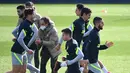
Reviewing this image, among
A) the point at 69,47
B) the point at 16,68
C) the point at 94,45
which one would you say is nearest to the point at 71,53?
the point at 69,47

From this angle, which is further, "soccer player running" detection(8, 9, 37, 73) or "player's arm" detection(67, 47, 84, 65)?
"soccer player running" detection(8, 9, 37, 73)

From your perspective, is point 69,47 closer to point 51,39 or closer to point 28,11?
point 28,11

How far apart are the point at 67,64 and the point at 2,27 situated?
16106 millimetres

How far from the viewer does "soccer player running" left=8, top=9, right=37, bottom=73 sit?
9672 mm

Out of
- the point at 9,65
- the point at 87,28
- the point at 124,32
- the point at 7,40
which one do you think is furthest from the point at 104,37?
the point at 87,28

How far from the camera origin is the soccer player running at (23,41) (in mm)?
9672

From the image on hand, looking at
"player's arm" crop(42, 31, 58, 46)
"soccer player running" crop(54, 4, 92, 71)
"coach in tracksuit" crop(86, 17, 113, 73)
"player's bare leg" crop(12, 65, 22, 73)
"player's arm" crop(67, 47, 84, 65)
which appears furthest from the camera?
"player's arm" crop(42, 31, 58, 46)

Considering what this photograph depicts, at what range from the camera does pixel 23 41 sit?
9656 mm

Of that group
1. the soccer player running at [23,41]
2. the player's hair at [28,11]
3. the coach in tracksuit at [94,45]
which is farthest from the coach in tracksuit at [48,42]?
Answer: the coach in tracksuit at [94,45]

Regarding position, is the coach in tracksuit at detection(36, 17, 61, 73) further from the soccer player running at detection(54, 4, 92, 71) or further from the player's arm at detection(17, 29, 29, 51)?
the player's arm at detection(17, 29, 29, 51)

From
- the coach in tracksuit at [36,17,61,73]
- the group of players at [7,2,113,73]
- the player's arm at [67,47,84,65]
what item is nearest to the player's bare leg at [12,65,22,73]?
the group of players at [7,2,113,73]

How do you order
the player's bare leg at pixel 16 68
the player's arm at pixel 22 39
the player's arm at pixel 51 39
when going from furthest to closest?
the player's arm at pixel 51 39
the player's bare leg at pixel 16 68
the player's arm at pixel 22 39

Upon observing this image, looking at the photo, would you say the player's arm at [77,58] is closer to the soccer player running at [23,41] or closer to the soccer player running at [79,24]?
the soccer player running at [23,41]

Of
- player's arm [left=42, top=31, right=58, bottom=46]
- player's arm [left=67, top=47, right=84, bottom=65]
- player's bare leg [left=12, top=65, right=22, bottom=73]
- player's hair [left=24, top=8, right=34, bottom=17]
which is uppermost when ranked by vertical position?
player's hair [left=24, top=8, right=34, bottom=17]
